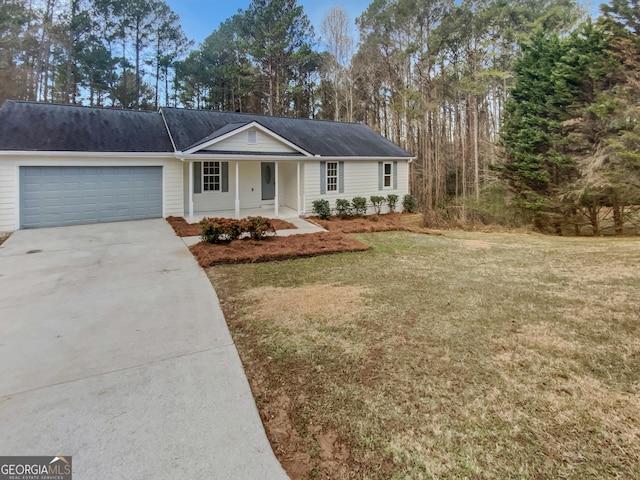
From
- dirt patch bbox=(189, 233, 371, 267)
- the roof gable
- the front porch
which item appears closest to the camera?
dirt patch bbox=(189, 233, 371, 267)

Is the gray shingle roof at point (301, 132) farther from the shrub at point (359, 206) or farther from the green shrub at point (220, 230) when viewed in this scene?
the green shrub at point (220, 230)

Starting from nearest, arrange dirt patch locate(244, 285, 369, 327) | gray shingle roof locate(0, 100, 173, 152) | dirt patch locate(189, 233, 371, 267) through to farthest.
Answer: dirt patch locate(244, 285, 369, 327)
dirt patch locate(189, 233, 371, 267)
gray shingle roof locate(0, 100, 173, 152)

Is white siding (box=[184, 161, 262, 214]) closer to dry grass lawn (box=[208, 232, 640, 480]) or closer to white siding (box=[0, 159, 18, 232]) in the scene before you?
white siding (box=[0, 159, 18, 232])

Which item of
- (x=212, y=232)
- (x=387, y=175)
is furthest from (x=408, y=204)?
(x=212, y=232)

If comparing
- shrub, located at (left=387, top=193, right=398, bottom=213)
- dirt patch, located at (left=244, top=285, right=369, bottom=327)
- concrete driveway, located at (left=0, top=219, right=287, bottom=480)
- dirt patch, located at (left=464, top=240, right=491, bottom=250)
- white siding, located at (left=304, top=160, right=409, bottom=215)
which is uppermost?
white siding, located at (left=304, top=160, right=409, bottom=215)

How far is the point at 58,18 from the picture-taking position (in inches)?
906

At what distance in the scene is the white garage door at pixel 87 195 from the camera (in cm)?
1074

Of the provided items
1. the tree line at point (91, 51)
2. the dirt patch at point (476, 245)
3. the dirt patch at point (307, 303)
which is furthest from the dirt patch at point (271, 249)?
the tree line at point (91, 51)

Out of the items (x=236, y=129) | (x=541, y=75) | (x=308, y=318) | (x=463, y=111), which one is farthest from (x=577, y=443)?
(x=463, y=111)

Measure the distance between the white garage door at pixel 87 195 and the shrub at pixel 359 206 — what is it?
306 inches

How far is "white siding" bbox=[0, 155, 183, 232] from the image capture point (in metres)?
10.4

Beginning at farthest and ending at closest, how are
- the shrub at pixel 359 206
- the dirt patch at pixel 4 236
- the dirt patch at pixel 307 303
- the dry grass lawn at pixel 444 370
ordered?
the shrub at pixel 359 206, the dirt patch at pixel 4 236, the dirt patch at pixel 307 303, the dry grass lawn at pixel 444 370

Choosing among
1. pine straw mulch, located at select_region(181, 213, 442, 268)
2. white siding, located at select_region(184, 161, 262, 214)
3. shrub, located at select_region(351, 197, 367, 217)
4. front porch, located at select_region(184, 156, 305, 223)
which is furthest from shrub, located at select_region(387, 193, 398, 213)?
white siding, located at select_region(184, 161, 262, 214)

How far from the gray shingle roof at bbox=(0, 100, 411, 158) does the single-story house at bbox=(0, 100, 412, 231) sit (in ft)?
0.12
